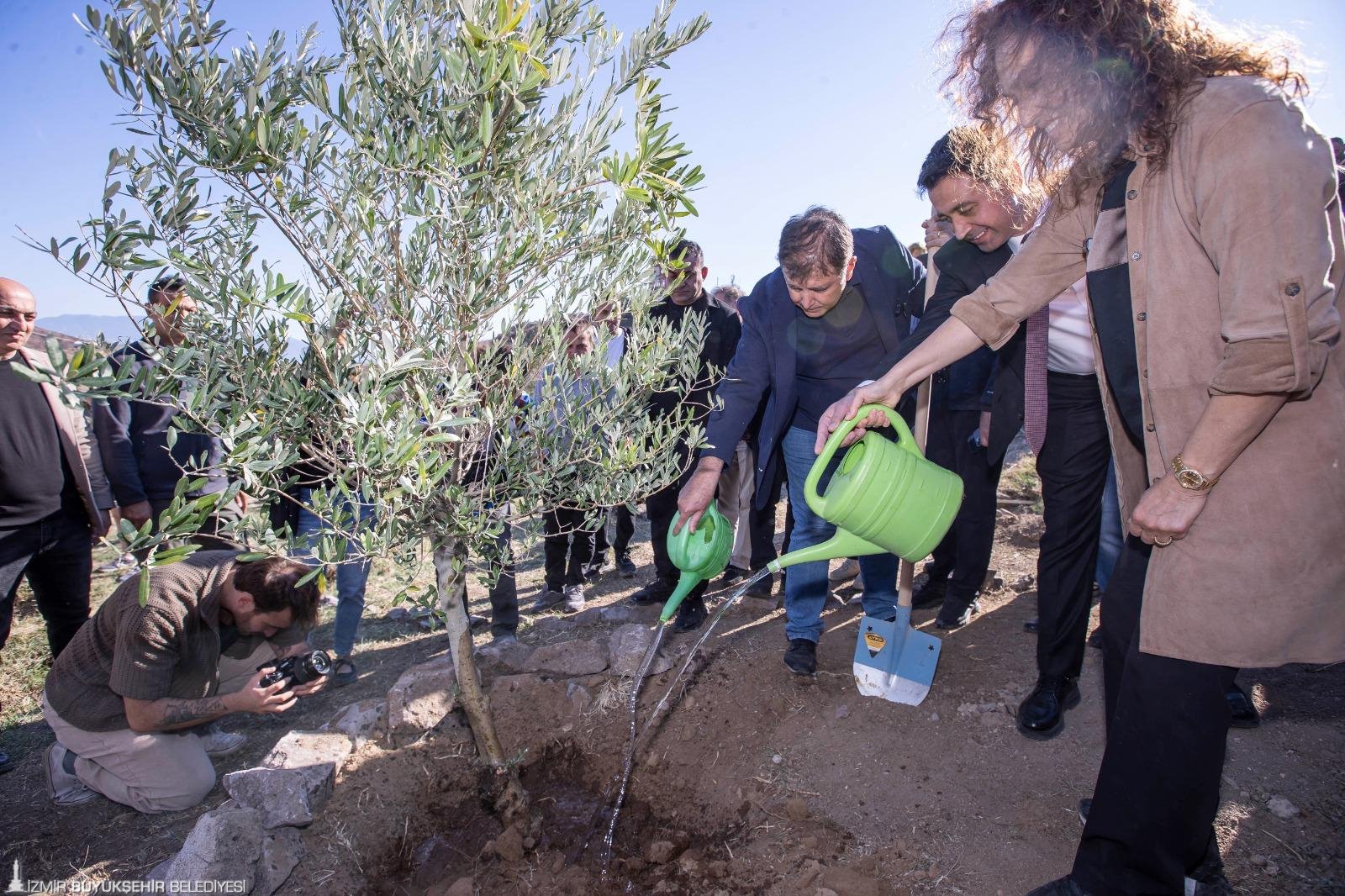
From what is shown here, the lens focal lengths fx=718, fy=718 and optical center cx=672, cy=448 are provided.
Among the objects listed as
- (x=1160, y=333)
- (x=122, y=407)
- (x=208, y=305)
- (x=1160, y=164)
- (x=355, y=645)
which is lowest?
(x=355, y=645)

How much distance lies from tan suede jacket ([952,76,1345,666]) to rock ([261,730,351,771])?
2667 mm

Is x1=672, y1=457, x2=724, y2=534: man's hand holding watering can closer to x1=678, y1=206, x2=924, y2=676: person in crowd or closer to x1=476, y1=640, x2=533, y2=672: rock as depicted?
x1=678, y1=206, x2=924, y2=676: person in crowd

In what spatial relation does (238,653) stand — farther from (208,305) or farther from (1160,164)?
(1160,164)

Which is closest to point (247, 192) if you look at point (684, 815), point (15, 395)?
point (684, 815)

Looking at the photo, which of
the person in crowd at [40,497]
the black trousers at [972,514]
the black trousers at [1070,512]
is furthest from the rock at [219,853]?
the black trousers at [972,514]

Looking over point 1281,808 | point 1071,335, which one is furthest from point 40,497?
point 1281,808

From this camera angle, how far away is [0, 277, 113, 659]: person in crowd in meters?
3.25

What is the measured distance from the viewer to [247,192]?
5.81 ft

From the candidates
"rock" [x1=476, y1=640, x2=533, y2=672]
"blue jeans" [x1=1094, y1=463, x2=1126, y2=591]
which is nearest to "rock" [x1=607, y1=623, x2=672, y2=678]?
"rock" [x1=476, y1=640, x2=533, y2=672]

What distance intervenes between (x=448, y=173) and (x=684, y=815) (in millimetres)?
2211

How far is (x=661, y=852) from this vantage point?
92.0 inches

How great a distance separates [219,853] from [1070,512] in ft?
9.89

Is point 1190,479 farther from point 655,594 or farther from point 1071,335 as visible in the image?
point 655,594

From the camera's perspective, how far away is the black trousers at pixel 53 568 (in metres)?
3.32
